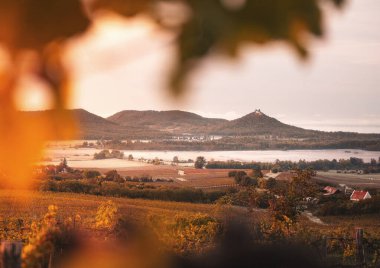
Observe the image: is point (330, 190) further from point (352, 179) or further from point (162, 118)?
point (162, 118)

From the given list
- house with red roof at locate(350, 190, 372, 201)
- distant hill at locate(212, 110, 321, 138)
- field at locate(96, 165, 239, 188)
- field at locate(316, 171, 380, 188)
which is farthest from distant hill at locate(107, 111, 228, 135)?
field at locate(316, 171, 380, 188)

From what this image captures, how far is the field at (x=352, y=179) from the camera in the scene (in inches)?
1465

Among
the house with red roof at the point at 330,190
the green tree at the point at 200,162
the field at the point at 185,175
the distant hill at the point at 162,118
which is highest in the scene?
the distant hill at the point at 162,118

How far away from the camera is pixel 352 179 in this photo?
40.5m

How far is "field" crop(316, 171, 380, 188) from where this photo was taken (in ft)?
122

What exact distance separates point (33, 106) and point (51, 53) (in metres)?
0.05

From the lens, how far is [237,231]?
0.68 metres

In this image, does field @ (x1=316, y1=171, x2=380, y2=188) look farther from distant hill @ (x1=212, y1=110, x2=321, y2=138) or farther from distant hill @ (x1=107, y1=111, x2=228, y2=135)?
distant hill @ (x1=107, y1=111, x2=228, y2=135)

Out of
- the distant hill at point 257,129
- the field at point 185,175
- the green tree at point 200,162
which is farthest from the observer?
the green tree at point 200,162

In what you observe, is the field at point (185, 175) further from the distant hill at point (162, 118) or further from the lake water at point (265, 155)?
the distant hill at point (162, 118)

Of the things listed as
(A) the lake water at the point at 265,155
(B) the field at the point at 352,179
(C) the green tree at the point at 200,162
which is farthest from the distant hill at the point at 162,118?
(C) the green tree at the point at 200,162

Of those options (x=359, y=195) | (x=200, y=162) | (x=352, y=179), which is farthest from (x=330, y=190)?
(x=200, y=162)

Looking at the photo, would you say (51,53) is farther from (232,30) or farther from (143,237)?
(143,237)

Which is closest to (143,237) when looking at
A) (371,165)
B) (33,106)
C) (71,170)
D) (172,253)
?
(172,253)
